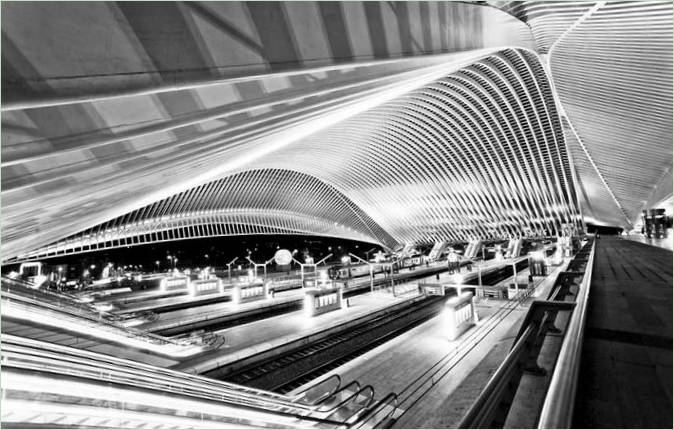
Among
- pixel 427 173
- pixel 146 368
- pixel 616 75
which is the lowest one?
pixel 146 368

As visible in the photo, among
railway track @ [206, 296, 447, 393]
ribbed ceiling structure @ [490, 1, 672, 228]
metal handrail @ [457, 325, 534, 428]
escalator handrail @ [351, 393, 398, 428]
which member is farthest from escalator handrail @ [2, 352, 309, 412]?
ribbed ceiling structure @ [490, 1, 672, 228]

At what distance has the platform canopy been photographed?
3398 millimetres

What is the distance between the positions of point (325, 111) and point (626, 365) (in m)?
7.16

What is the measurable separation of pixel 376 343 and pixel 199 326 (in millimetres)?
7490

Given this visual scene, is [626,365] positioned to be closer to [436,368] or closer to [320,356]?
[436,368]

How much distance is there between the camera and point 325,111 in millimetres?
8117

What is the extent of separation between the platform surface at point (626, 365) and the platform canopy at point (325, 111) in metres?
5.16

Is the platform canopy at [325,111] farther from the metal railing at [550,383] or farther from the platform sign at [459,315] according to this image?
the platform sign at [459,315]

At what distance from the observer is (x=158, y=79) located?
353cm

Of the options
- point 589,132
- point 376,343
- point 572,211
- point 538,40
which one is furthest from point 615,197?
point 376,343

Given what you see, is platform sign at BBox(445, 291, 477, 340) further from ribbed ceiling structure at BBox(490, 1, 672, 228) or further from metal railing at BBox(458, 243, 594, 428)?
ribbed ceiling structure at BBox(490, 1, 672, 228)

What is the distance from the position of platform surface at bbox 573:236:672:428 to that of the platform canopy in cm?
516

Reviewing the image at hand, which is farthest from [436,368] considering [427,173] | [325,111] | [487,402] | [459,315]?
[427,173]

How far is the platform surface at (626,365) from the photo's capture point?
8.85 ft
